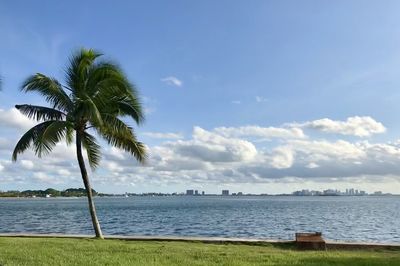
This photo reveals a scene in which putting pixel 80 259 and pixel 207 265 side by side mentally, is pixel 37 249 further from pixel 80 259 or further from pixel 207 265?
pixel 207 265

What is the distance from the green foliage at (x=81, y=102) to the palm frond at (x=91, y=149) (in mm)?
69

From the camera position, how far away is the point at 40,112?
68.8ft

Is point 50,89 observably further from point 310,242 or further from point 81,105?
point 310,242

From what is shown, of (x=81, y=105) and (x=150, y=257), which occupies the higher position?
(x=81, y=105)

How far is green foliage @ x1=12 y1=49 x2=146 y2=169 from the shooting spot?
2036 centimetres

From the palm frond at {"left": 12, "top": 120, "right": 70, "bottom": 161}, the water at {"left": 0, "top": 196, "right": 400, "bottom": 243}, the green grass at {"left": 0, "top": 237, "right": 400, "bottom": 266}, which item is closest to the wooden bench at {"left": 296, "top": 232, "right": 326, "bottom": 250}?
the green grass at {"left": 0, "top": 237, "right": 400, "bottom": 266}

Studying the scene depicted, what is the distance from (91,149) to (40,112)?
2.68 metres

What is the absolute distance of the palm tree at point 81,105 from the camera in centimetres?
2038

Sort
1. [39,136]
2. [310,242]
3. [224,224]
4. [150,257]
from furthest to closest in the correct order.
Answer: [224,224]
[39,136]
[310,242]
[150,257]

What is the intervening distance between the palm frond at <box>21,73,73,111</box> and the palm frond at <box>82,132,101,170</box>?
160cm

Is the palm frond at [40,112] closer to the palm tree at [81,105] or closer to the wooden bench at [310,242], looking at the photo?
the palm tree at [81,105]

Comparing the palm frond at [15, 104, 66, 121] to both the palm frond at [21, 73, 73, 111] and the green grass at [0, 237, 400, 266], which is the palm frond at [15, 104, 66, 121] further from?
the green grass at [0, 237, 400, 266]

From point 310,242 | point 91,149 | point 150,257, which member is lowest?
point 150,257

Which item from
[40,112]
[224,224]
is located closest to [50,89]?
[40,112]
